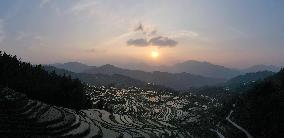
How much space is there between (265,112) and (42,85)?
62.1m

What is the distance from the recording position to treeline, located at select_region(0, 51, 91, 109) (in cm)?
9949

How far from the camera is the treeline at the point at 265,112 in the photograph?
62.4 metres

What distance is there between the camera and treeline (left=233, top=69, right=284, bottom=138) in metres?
62.4

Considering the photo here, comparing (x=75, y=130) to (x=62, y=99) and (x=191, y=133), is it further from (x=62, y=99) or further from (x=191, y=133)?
(x=62, y=99)

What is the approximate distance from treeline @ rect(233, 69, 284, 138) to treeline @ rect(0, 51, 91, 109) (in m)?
49.8

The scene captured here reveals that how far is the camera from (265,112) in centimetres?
7044

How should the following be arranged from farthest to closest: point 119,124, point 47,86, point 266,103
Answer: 1. point 47,86
2. point 119,124
3. point 266,103

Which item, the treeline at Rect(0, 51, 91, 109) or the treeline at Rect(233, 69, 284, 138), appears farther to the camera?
the treeline at Rect(0, 51, 91, 109)

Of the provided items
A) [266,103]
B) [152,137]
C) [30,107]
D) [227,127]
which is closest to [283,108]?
[266,103]

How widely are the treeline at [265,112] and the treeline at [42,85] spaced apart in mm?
49849

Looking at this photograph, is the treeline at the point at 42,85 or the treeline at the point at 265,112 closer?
the treeline at the point at 265,112

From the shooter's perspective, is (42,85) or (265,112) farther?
(42,85)

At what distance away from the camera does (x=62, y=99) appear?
370 ft

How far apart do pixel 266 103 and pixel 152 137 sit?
2364cm
